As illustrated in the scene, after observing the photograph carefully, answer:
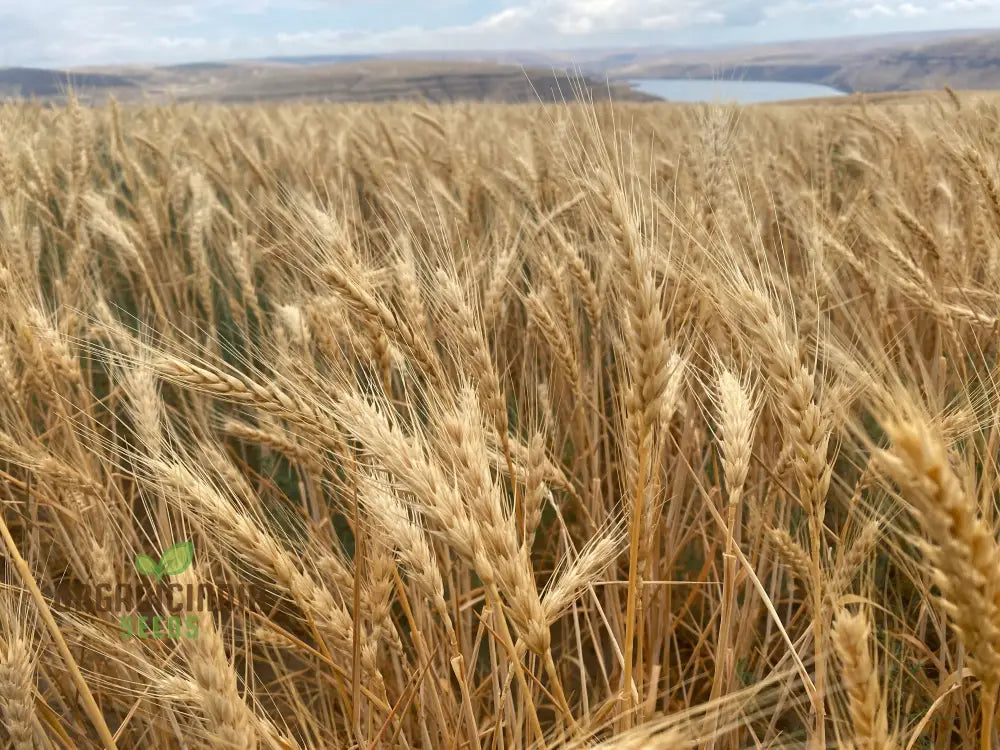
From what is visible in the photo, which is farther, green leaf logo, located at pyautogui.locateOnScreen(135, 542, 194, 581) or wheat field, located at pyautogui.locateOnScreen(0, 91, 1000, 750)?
green leaf logo, located at pyautogui.locateOnScreen(135, 542, 194, 581)

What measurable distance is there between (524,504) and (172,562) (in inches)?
24.6

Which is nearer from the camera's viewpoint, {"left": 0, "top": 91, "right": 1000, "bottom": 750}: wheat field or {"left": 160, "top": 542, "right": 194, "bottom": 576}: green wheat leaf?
{"left": 0, "top": 91, "right": 1000, "bottom": 750}: wheat field

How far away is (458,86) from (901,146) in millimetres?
92409

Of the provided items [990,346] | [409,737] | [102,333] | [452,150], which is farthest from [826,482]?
[452,150]

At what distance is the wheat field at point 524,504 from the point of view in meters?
0.94

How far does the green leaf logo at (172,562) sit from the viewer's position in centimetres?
112

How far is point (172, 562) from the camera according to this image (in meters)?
1.21

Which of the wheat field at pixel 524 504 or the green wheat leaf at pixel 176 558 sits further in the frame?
the green wheat leaf at pixel 176 558

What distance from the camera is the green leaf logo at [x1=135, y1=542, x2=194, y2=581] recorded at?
1121mm

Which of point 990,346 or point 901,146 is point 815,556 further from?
point 901,146

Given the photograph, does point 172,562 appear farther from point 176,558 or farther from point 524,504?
point 524,504

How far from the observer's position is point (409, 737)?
1603mm

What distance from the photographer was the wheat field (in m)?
0.94

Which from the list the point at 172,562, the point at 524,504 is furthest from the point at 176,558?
the point at 524,504
